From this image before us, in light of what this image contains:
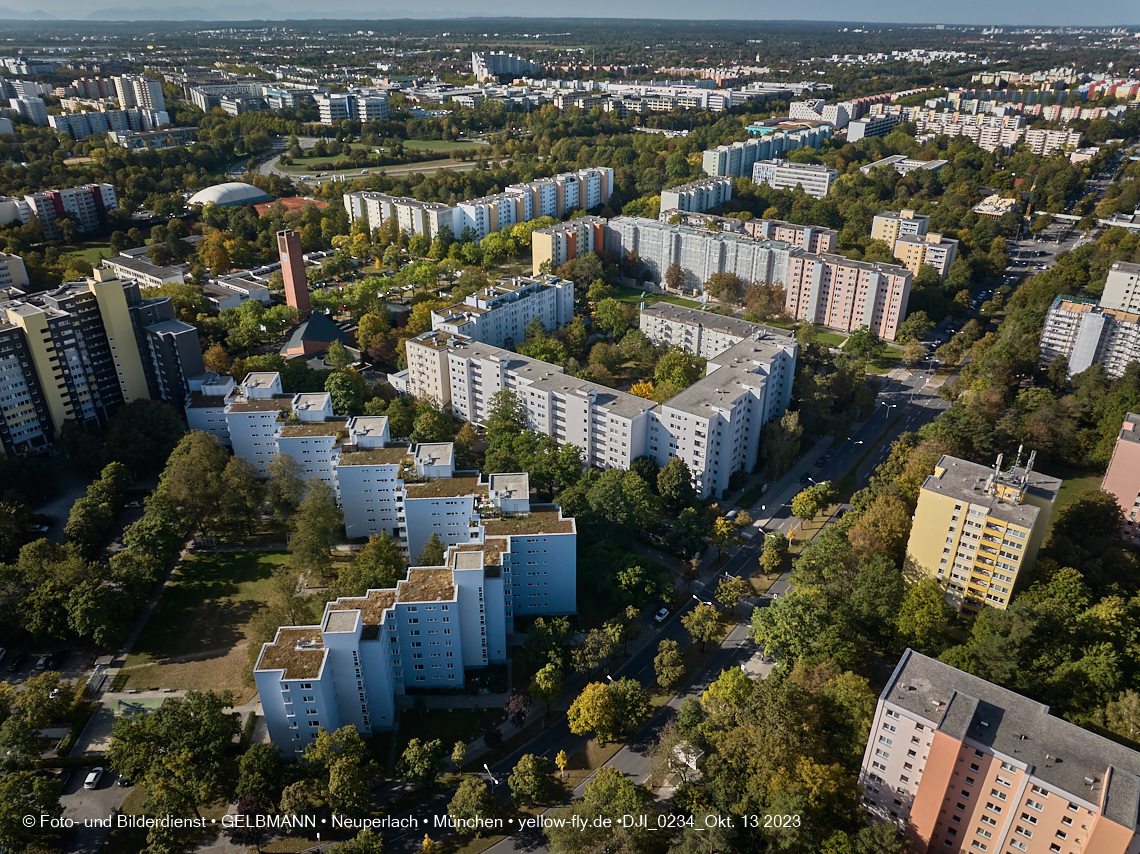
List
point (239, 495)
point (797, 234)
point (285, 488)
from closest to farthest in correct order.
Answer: point (285, 488)
point (239, 495)
point (797, 234)

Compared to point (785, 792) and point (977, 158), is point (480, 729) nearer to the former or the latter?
point (785, 792)

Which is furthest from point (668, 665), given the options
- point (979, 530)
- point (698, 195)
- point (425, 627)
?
point (698, 195)

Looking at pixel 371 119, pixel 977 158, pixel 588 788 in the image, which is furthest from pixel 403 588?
pixel 371 119

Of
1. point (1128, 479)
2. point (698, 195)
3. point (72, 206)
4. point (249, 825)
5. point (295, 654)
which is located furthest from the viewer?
point (698, 195)

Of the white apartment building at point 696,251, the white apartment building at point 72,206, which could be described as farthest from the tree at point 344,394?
the white apartment building at point 72,206

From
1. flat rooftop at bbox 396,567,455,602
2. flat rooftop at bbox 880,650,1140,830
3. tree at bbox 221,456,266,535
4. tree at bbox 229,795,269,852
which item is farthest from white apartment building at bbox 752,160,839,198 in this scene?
tree at bbox 229,795,269,852

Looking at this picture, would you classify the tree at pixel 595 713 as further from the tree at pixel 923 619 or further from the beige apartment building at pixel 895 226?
the beige apartment building at pixel 895 226

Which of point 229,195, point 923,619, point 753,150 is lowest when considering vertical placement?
point 923,619

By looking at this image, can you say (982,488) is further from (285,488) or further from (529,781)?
(285,488)

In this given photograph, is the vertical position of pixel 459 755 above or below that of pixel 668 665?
below
